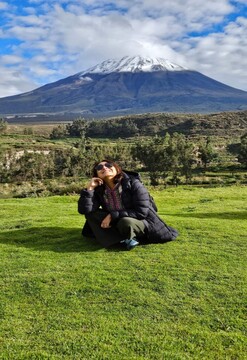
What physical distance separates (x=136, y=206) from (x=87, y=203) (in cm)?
119

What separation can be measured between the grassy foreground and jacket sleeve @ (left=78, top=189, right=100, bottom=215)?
0.90m

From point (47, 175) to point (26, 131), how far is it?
274ft

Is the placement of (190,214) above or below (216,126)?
below

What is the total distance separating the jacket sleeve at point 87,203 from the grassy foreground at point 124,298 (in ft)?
2.95

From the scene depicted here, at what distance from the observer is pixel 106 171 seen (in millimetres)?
Result: 9281

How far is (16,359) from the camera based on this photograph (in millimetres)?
5047

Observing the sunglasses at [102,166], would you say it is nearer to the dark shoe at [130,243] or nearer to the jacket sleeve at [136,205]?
the jacket sleeve at [136,205]

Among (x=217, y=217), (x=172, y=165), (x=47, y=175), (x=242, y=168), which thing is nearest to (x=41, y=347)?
(x=217, y=217)

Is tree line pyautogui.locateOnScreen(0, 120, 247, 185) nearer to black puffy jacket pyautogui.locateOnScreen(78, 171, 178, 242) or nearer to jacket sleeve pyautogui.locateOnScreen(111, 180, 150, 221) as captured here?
black puffy jacket pyautogui.locateOnScreen(78, 171, 178, 242)

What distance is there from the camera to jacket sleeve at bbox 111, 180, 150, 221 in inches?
354

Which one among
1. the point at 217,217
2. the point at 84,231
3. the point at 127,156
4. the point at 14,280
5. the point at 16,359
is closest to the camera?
the point at 16,359

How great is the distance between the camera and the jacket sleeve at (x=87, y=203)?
30.5 ft

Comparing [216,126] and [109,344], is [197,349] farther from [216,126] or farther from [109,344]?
[216,126]

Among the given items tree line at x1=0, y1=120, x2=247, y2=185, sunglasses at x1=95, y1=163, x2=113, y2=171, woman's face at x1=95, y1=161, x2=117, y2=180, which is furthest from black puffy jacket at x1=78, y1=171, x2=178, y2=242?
tree line at x1=0, y1=120, x2=247, y2=185
